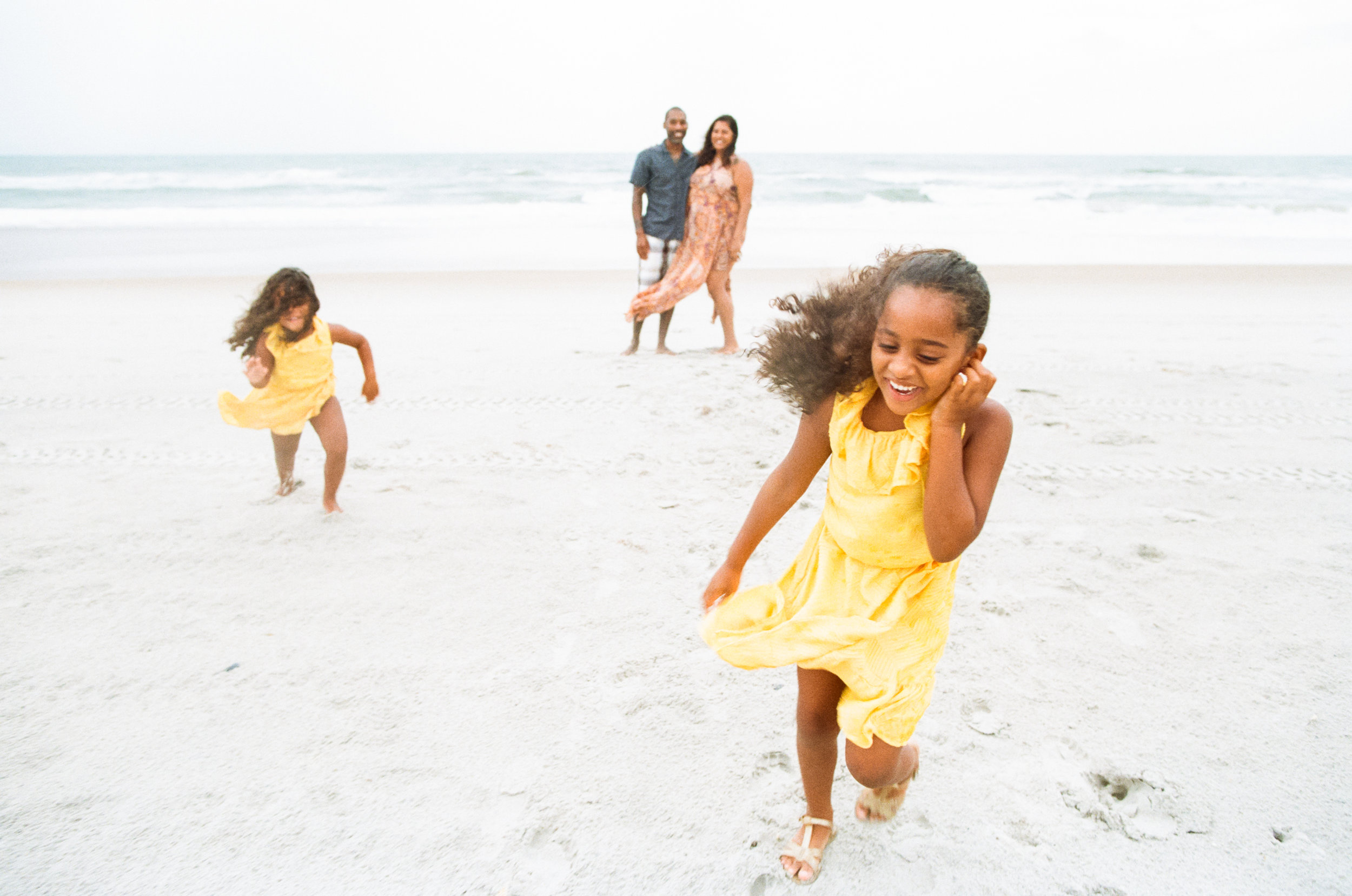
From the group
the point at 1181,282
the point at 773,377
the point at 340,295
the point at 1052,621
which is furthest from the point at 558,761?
the point at 1181,282

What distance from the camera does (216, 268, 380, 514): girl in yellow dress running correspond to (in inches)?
139

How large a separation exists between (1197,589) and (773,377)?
6.83 ft

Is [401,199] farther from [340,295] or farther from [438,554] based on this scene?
[438,554]

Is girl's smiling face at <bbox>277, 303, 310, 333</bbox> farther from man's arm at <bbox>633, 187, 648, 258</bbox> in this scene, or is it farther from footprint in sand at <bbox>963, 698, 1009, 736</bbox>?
man's arm at <bbox>633, 187, 648, 258</bbox>

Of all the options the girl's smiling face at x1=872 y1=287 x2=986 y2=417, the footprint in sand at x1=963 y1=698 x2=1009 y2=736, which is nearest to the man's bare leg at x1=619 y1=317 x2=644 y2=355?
the footprint in sand at x1=963 y1=698 x2=1009 y2=736

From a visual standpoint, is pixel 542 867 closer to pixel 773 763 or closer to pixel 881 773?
pixel 773 763

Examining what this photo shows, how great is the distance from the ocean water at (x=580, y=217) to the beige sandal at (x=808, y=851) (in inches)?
366

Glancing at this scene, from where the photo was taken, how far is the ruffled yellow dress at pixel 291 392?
361cm

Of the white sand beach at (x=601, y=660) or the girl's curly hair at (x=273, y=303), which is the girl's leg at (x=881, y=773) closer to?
the white sand beach at (x=601, y=660)

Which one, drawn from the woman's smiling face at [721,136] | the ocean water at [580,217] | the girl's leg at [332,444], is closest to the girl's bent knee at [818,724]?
the girl's leg at [332,444]

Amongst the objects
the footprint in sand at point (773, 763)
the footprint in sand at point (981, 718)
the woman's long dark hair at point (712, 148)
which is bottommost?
the footprint in sand at point (773, 763)

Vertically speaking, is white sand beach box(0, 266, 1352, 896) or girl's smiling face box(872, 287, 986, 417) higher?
girl's smiling face box(872, 287, 986, 417)

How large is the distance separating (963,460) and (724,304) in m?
5.14

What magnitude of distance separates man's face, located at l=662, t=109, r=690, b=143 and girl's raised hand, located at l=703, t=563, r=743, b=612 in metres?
5.00
